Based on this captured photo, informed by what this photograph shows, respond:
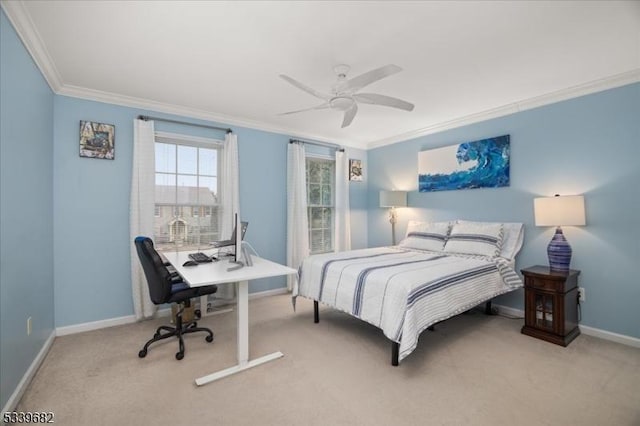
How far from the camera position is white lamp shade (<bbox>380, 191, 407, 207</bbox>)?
4664 mm

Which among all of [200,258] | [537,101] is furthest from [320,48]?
[537,101]

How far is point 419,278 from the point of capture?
8.03 feet

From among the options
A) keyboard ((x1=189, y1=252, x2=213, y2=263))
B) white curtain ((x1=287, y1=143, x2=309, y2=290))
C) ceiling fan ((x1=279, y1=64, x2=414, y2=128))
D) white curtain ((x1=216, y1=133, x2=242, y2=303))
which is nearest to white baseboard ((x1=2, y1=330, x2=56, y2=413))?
keyboard ((x1=189, y1=252, x2=213, y2=263))

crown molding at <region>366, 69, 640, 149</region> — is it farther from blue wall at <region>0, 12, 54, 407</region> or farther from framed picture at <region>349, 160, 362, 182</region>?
blue wall at <region>0, 12, 54, 407</region>

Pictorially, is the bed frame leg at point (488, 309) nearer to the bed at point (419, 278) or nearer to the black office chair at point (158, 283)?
the bed at point (419, 278)

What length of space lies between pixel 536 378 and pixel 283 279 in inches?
130

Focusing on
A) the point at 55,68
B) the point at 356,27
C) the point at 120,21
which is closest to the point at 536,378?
the point at 356,27

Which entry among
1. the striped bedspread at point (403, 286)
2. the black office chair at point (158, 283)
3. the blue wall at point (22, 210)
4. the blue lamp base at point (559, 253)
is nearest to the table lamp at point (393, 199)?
the striped bedspread at point (403, 286)

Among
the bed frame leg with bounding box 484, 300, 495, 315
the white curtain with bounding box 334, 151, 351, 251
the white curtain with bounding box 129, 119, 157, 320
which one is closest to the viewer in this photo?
the white curtain with bounding box 129, 119, 157, 320

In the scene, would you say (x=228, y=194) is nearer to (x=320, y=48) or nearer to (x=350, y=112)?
(x=350, y=112)

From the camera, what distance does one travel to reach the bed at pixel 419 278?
2303 mm

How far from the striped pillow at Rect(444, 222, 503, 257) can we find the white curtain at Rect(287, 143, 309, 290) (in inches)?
83.1

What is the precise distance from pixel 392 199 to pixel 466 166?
116cm

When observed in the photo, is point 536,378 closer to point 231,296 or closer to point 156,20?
point 231,296
